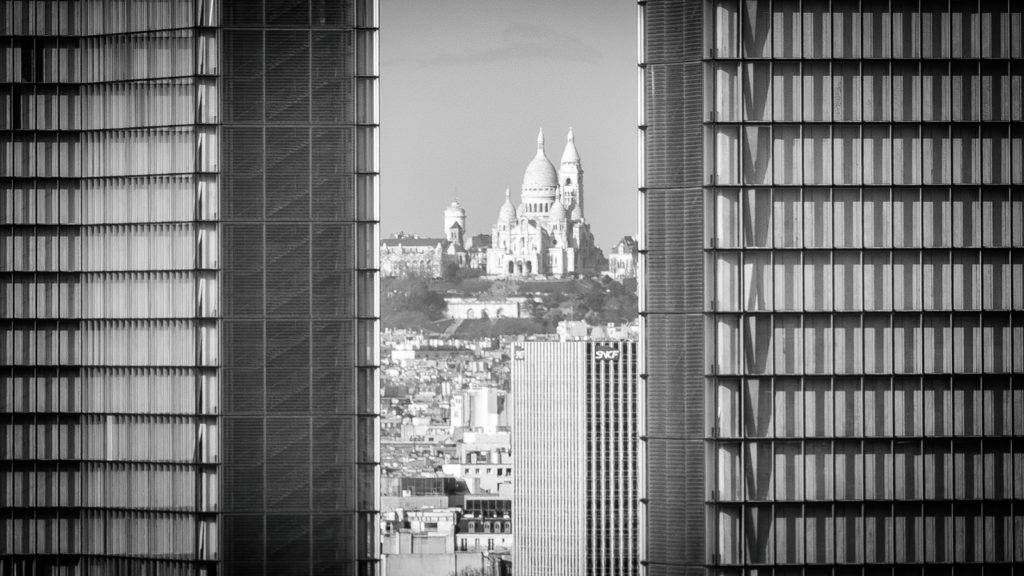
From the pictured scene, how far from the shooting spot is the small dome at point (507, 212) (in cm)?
12475

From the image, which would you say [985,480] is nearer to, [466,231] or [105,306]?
[105,306]

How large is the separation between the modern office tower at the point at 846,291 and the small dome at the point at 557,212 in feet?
344

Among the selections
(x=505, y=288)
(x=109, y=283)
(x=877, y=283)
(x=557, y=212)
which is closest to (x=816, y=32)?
(x=877, y=283)

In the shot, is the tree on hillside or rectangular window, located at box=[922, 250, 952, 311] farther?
the tree on hillside

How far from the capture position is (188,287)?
3528cm

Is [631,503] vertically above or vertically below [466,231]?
below

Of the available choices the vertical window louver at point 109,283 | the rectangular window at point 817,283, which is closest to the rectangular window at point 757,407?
the rectangular window at point 817,283

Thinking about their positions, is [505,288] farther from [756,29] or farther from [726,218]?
[756,29]

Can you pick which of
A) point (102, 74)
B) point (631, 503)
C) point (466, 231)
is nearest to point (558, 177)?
point (466, 231)

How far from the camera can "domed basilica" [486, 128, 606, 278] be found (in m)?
122

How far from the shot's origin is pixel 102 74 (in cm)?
3575

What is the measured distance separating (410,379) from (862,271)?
3932 inches

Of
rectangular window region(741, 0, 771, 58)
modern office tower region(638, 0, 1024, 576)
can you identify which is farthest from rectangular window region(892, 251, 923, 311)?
rectangular window region(741, 0, 771, 58)

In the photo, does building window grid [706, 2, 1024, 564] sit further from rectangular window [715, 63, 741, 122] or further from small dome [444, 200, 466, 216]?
small dome [444, 200, 466, 216]
